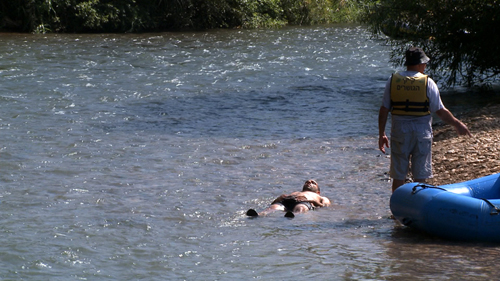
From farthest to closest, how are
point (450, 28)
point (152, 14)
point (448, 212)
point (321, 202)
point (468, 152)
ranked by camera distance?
point (152, 14), point (450, 28), point (468, 152), point (321, 202), point (448, 212)

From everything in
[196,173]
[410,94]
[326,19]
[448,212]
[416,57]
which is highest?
[416,57]

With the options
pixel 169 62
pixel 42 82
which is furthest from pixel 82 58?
pixel 42 82

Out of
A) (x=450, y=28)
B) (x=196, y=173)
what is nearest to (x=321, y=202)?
(x=196, y=173)

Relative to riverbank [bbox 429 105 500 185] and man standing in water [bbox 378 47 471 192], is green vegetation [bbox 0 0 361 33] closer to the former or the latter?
riverbank [bbox 429 105 500 185]

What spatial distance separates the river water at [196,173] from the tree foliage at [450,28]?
191 cm

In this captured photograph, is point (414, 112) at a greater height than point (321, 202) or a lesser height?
greater

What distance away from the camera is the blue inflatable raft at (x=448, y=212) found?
698 cm

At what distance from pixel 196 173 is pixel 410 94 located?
4.26 metres

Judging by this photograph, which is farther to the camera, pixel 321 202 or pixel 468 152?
pixel 468 152

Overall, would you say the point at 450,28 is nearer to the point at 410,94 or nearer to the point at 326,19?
the point at 410,94

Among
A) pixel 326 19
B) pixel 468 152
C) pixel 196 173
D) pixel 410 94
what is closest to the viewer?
pixel 410 94

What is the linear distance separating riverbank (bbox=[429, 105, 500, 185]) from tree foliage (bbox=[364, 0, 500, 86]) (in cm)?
374

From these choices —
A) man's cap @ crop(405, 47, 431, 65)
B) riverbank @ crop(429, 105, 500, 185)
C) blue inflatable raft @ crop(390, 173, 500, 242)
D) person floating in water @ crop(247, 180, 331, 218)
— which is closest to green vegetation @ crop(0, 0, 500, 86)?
riverbank @ crop(429, 105, 500, 185)

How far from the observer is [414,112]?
25.3 ft
